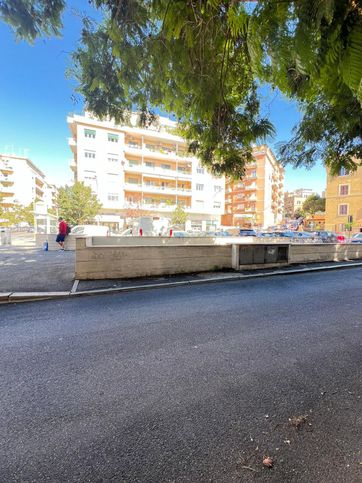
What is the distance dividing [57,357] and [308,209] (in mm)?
67277

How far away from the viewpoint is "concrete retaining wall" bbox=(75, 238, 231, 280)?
7.09 metres

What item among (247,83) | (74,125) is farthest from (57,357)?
(74,125)

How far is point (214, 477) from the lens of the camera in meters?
1.52

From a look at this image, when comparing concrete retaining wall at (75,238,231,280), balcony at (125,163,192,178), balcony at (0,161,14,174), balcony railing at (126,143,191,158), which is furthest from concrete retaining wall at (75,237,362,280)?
balcony at (0,161,14,174)

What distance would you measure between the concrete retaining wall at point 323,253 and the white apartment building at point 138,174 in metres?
26.9

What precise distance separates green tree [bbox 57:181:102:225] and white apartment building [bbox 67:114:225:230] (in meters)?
5.24

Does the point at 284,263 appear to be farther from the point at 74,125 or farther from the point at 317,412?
the point at 74,125

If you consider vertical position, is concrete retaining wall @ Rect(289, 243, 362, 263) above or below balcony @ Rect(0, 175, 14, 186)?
below

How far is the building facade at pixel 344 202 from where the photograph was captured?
3678 centimetres

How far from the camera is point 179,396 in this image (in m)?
2.30

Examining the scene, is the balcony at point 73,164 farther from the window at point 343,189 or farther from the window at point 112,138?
the window at point 343,189

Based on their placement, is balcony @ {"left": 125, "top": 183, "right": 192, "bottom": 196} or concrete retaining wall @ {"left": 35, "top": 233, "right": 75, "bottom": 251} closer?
concrete retaining wall @ {"left": 35, "top": 233, "right": 75, "bottom": 251}

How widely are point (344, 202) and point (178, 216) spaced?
27.4 metres

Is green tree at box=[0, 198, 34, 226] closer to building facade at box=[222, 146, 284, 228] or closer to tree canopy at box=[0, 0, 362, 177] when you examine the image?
tree canopy at box=[0, 0, 362, 177]
